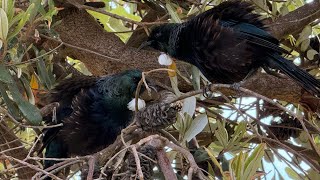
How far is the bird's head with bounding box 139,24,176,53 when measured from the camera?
2205 millimetres

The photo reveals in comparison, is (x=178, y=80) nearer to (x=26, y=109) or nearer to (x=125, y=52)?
(x=125, y=52)

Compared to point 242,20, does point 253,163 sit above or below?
below

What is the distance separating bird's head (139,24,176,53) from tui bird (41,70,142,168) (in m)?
0.21

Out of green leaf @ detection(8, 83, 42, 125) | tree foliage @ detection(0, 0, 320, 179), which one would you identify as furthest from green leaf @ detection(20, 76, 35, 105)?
green leaf @ detection(8, 83, 42, 125)

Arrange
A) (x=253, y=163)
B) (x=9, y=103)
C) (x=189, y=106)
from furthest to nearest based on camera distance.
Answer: (x=189, y=106), (x=9, y=103), (x=253, y=163)

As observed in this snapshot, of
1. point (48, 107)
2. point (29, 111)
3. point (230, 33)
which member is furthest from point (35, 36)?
point (230, 33)

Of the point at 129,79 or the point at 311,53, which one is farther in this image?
the point at 311,53

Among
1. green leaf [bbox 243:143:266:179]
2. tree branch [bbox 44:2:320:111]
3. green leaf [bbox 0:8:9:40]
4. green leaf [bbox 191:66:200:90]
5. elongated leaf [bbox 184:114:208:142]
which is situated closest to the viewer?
green leaf [bbox 243:143:266:179]

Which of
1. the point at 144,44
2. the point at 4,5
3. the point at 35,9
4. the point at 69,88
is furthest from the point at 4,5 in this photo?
the point at 144,44

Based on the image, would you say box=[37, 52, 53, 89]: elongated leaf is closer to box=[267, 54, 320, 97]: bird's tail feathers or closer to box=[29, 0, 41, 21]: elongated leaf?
box=[29, 0, 41, 21]: elongated leaf

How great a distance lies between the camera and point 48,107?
6.73ft

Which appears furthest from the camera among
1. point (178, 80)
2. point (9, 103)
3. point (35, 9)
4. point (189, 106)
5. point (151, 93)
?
point (178, 80)

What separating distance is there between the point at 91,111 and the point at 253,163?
0.99 metres

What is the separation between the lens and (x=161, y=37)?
221 centimetres
